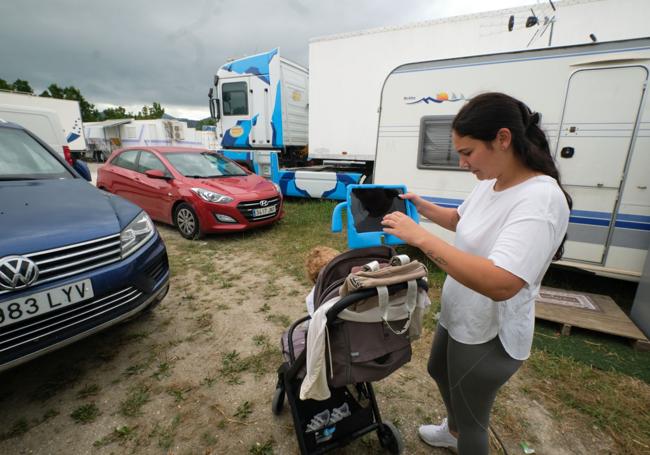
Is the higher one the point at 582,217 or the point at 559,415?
the point at 582,217

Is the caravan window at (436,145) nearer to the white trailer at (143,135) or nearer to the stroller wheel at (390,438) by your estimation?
the stroller wheel at (390,438)

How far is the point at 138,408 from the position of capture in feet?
6.77

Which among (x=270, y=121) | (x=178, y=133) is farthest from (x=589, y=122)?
(x=178, y=133)

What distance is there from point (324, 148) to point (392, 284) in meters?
6.59

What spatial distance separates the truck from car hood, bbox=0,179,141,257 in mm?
5248

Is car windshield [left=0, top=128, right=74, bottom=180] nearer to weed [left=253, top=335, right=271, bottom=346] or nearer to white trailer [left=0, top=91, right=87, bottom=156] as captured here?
weed [left=253, top=335, right=271, bottom=346]

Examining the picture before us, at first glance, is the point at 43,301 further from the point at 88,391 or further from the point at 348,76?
the point at 348,76

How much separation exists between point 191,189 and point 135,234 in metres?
2.72

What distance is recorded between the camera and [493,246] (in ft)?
3.49

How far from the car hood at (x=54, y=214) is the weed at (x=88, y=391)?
1097 millimetres

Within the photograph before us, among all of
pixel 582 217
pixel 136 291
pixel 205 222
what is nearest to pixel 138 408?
pixel 136 291

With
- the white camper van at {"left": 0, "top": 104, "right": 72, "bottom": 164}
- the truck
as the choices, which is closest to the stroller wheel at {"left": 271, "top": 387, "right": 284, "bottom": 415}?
the truck

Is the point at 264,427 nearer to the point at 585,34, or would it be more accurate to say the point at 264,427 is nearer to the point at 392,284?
the point at 392,284

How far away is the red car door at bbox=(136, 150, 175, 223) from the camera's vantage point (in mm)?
5359
